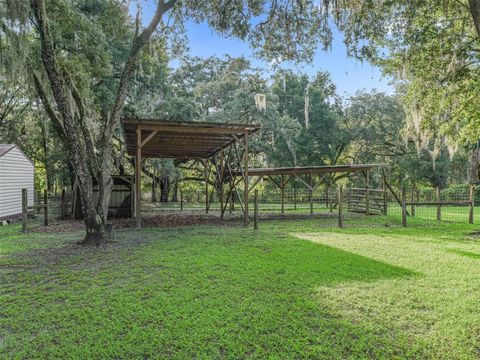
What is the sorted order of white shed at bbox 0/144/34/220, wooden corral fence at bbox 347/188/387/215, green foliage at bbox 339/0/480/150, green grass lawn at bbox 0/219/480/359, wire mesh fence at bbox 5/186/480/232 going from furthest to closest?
wooden corral fence at bbox 347/188/387/215 → white shed at bbox 0/144/34/220 → wire mesh fence at bbox 5/186/480/232 → green foliage at bbox 339/0/480/150 → green grass lawn at bbox 0/219/480/359

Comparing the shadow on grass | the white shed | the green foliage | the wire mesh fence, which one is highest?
the green foliage

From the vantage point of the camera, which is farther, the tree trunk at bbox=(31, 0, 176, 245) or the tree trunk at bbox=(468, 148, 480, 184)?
the tree trunk at bbox=(468, 148, 480, 184)

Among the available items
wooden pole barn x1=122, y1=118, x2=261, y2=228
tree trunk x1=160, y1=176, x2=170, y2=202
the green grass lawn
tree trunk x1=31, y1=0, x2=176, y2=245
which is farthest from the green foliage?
tree trunk x1=160, y1=176, x2=170, y2=202

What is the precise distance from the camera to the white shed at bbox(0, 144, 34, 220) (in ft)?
36.4

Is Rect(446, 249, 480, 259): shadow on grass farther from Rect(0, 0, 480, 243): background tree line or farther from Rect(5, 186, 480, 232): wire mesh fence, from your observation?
Rect(5, 186, 480, 232): wire mesh fence

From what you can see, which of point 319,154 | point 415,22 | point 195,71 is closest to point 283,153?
point 319,154

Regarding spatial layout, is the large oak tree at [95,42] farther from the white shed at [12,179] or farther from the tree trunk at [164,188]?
the tree trunk at [164,188]

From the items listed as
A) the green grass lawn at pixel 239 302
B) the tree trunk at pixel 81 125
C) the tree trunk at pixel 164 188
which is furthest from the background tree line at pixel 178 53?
the tree trunk at pixel 164 188

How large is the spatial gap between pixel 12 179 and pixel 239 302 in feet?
39.3

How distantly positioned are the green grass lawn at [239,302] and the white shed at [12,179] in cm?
617

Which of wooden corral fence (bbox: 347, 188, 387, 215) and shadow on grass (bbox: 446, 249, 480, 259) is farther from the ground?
wooden corral fence (bbox: 347, 188, 387, 215)

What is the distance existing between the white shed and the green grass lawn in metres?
6.17

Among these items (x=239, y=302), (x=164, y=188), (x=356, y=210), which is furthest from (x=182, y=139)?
(x=164, y=188)

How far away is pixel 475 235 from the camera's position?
7.88 metres
